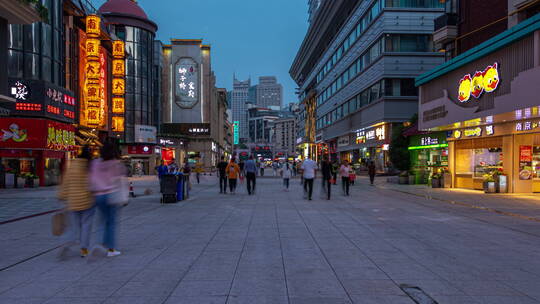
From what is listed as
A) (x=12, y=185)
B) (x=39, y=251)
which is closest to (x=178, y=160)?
(x=12, y=185)

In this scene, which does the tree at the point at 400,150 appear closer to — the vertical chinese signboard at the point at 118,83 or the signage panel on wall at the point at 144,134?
the vertical chinese signboard at the point at 118,83

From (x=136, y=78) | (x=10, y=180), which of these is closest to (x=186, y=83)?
(x=136, y=78)

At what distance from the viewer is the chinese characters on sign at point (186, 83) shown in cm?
6050

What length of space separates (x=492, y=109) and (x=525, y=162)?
4.24 m

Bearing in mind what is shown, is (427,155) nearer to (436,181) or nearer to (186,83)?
(436,181)

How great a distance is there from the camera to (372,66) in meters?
38.5

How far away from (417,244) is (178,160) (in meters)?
54.5

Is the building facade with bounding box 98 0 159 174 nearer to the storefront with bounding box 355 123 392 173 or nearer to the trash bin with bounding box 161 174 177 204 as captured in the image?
the storefront with bounding box 355 123 392 173

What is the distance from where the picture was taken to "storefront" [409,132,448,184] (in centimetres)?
2370

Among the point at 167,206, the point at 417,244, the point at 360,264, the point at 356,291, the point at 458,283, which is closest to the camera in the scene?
the point at 356,291

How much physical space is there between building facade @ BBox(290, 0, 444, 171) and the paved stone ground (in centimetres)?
2762

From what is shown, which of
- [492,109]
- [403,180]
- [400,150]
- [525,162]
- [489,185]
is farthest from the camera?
[400,150]

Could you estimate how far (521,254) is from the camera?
630cm

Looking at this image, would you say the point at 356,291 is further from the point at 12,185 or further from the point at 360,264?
the point at 12,185
